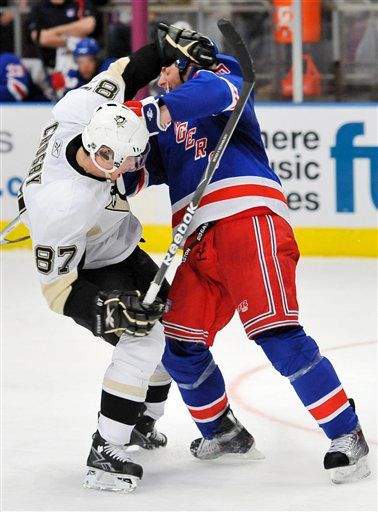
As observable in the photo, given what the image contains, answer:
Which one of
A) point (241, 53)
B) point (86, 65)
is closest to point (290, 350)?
point (241, 53)

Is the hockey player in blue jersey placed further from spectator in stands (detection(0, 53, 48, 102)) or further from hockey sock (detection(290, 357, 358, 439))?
spectator in stands (detection(0, 53, 48, 102))

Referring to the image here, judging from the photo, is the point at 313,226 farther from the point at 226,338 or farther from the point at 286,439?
the point at 286,439

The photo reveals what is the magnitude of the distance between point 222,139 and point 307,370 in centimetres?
62

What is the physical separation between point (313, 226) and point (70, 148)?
3.33 m

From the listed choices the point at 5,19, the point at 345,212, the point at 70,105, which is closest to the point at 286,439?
the point at 70,105

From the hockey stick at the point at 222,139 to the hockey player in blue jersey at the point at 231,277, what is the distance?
0.15 feet

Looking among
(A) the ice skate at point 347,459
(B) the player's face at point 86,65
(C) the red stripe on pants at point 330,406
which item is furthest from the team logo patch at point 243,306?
(B) the player's face at point 86,65

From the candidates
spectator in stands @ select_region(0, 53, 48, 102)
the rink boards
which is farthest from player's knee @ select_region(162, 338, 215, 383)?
spectator in stands @ select_region(0, 53, 48, 102)

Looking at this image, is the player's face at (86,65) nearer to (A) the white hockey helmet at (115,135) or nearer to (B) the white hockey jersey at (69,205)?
(B) the white hockey jersey at (69,205)

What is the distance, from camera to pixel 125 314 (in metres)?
3.30

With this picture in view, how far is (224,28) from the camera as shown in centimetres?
333

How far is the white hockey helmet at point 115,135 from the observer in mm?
3230

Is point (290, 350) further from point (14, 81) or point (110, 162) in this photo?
point (14, 81)

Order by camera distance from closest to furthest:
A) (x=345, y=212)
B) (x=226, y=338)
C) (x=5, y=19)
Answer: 1. (x=226, y=338)
2. (x=345, y=212)
3. (x=5, y=19)
